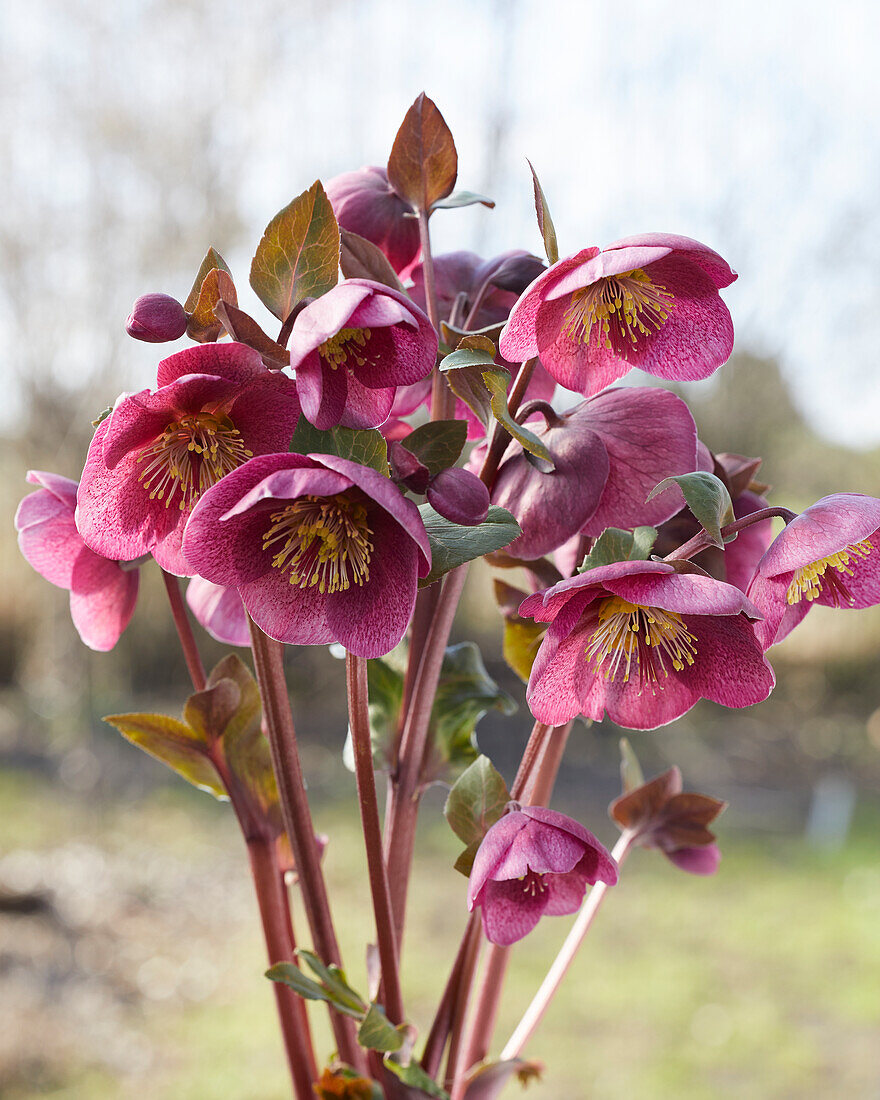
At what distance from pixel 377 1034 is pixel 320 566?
14cm

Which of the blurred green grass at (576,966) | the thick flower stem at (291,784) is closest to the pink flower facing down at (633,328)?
the thick flower stem at (291,784)

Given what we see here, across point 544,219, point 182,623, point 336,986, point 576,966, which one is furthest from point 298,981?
point 576,966

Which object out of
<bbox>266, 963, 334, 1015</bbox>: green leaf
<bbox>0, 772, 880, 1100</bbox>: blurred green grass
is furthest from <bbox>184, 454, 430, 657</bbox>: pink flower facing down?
<bbox>0, 772, 880, 1100</bbox>: blurred green grass

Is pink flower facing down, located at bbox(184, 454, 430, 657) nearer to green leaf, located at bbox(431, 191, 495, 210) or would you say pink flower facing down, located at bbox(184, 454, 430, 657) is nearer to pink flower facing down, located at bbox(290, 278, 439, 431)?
pink flower facing down, located at bbox(290, 278, 439, 431)

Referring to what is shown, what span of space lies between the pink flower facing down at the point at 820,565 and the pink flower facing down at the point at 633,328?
0.05 metres

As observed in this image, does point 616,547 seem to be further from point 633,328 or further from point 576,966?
point 576,966

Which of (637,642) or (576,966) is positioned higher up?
(576,966)

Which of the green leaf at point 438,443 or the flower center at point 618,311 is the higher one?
the flower center at point 618,311

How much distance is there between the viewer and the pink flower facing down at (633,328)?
26 cm

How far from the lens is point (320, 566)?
0.25 meters

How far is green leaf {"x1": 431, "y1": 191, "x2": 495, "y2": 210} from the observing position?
318 mm

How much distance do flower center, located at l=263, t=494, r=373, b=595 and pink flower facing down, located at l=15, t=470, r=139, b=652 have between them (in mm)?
85

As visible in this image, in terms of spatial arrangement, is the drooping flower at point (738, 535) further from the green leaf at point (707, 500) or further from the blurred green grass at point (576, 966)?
the blurred green grass at point (576, 966)

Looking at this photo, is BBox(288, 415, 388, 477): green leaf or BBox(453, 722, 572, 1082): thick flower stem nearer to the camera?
BBox(288, 415, 388, 477): green leaf
